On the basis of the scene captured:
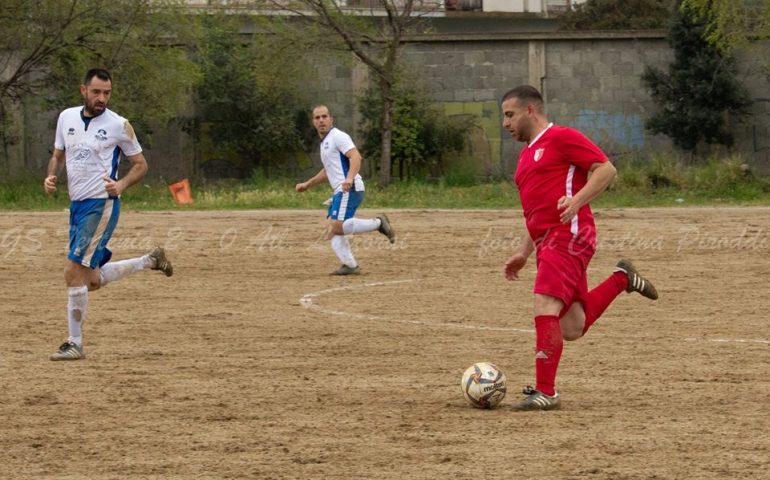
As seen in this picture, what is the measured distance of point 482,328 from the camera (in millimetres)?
11695

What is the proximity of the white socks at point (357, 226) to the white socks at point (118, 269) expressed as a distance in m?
4.93

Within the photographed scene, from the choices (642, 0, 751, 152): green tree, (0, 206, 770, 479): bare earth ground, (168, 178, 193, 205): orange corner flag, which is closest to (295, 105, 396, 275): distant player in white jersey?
(0, 206, 770, 479): bare earth ground

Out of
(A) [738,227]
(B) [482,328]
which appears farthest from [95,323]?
(A) [738,227]

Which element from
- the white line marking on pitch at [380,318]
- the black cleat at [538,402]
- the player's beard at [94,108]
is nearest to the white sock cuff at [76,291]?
the player's beard at [94,108]

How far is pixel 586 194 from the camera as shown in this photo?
25.3 ft

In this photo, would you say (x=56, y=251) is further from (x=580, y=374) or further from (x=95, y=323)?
(x=580, y=374)

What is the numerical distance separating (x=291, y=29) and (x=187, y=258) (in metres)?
13.2

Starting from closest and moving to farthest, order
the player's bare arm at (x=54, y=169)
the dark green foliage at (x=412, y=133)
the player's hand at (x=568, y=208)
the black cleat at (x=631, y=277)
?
1. the player's hand at (x=568, y=208)
2. the black cleat at (x=631, y=277)
3. the player's bare arm at (x=54, y=169)
4. the dark green foliage at (x=412, y=133)

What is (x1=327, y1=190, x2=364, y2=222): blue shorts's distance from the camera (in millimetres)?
16281

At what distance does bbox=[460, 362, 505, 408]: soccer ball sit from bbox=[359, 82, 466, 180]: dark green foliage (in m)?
24.0

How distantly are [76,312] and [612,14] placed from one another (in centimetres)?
3891

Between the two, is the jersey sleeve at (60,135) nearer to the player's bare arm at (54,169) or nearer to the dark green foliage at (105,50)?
the player's bare arm at (54,169)

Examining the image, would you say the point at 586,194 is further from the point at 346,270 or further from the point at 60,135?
the point at 346,270

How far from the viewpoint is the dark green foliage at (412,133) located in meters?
31.9
